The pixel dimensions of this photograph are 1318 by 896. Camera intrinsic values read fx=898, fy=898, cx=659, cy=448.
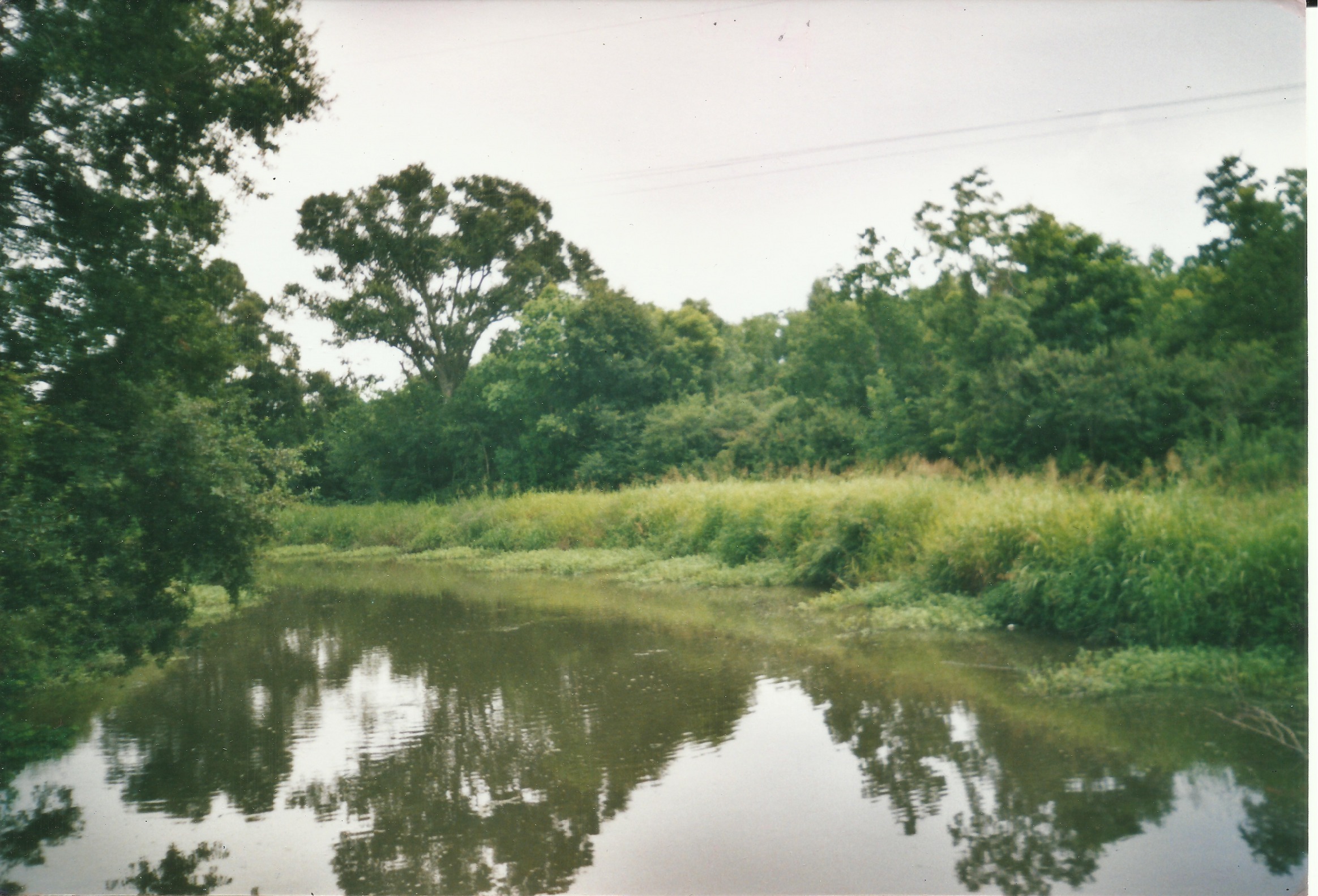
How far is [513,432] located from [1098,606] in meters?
19.5

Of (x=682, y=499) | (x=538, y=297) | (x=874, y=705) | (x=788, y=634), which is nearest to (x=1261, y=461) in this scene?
(x=874, y=705)

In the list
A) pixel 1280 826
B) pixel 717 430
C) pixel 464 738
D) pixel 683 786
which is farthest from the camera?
pixel 717 430

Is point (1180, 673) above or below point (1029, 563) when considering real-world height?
below

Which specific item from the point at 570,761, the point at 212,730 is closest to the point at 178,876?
the point at 570,761

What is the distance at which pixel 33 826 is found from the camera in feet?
17.5

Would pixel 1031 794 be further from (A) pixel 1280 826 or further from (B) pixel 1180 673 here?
(B) pixel 1180 673

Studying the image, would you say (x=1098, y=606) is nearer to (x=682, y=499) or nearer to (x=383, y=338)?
(x=682, y=499)

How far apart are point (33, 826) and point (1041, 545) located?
307 inches

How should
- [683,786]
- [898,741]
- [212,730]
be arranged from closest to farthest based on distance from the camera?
1. [683,786]
2. [898,741]
3. [212,730]

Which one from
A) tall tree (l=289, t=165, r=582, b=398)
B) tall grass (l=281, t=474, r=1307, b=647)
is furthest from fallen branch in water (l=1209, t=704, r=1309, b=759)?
tall tree (l=289, t=165, r=582, b=398)

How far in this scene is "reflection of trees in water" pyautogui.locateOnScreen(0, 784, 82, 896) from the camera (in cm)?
495

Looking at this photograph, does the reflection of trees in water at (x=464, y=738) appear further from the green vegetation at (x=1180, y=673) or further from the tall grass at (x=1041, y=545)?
the tall grass at (x=1041, y=545)

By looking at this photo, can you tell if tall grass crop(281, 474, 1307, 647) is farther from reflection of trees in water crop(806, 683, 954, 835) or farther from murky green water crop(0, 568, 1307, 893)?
reflection of trees in water crop(806, 683, 954, 835)

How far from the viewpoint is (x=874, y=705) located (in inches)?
255
